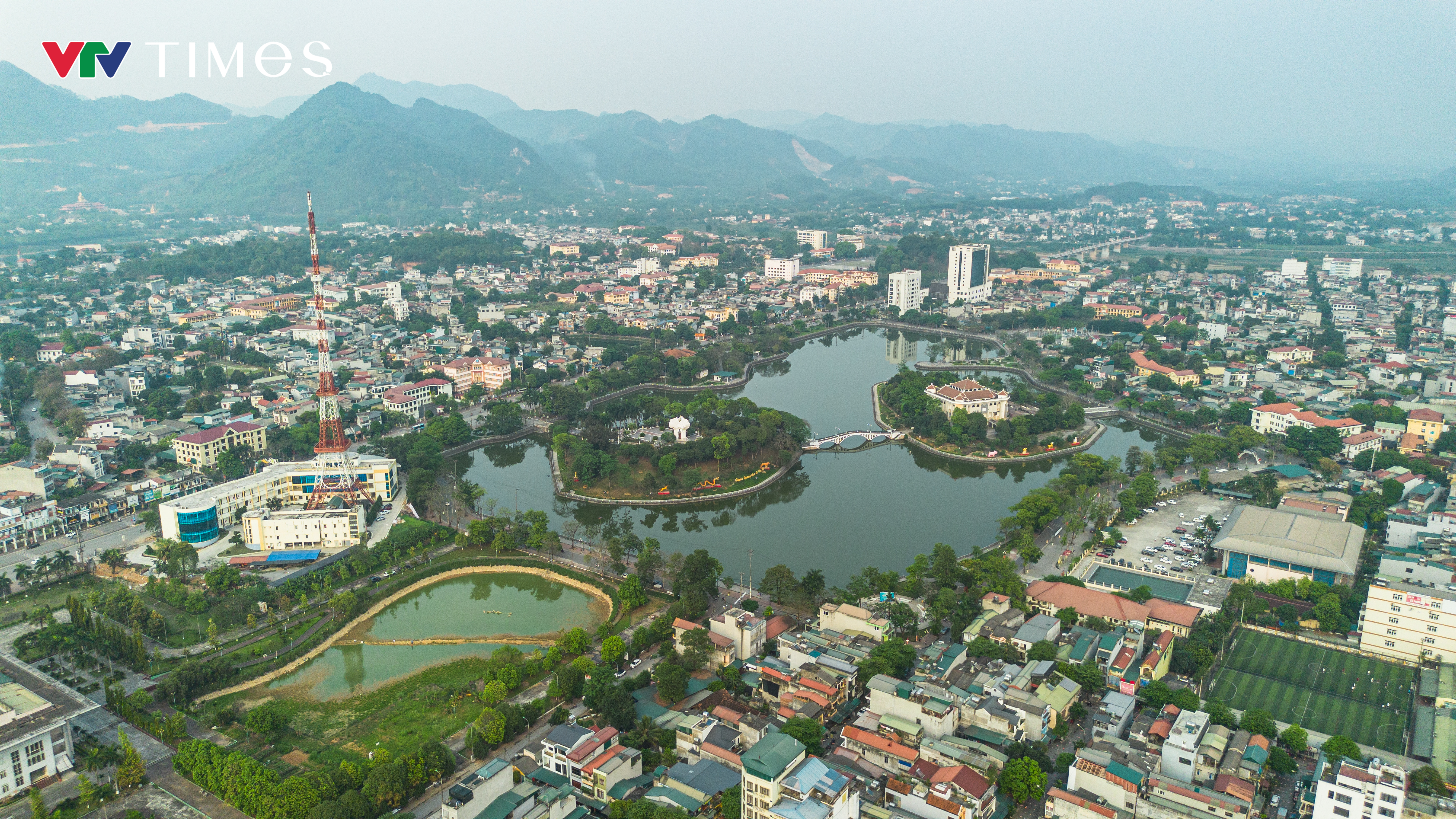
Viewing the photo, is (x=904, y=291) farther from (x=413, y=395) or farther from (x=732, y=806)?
(x=732, y=806)

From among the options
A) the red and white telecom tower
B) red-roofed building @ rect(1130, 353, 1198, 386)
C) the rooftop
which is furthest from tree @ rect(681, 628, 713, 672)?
red-roofed building @ rect(1130, 353, 1198, 386)

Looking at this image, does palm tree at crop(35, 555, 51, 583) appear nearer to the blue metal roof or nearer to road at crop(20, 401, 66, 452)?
the blue metal roof

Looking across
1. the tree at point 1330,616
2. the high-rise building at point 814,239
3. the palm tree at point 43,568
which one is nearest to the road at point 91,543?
the palm tree at point 43,568

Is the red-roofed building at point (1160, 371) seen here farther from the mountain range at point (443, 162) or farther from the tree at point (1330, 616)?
the mountain range at point (443, 162)

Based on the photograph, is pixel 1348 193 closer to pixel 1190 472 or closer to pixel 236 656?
pixel 1190 472

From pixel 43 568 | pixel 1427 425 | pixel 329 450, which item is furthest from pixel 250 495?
pixel 1427 425
